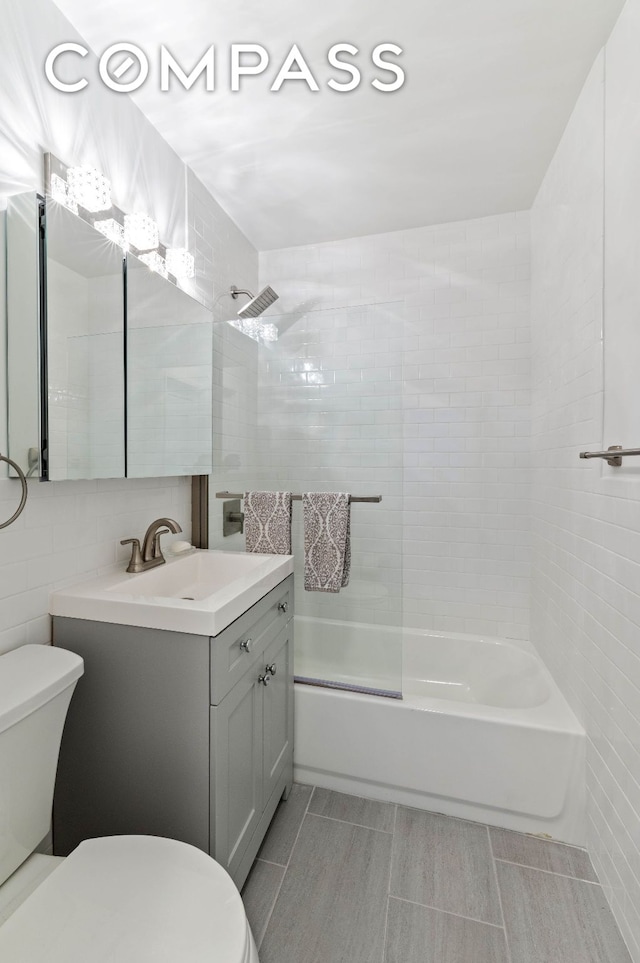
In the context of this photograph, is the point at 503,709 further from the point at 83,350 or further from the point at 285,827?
the point at 83,350

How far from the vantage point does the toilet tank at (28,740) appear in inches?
35.3

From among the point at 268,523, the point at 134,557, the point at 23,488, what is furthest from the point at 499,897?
the point at 23,488

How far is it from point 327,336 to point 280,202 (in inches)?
31.9

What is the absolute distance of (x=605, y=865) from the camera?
52.5 inches

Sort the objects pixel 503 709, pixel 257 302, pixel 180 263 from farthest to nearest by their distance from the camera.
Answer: pixel 257 302, pixel 180 263, pixel 503 709

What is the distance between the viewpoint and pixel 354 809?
65.3 inches

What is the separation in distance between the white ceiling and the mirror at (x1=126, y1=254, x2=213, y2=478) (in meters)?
0.66

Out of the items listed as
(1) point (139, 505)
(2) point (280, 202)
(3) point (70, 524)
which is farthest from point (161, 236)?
(3) point (70, 524)

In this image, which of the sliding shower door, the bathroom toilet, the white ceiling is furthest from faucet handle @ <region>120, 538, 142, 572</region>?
the white ceiling

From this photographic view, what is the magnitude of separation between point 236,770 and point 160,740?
0.82 feet

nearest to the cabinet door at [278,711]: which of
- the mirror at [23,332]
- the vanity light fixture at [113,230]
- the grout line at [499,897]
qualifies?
the grout line at [499,897]

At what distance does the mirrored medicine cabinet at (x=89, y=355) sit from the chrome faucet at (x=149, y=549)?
0.20 meters

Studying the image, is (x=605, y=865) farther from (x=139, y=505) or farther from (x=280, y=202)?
(x=280, y=202)

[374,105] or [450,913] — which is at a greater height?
[374,105]
